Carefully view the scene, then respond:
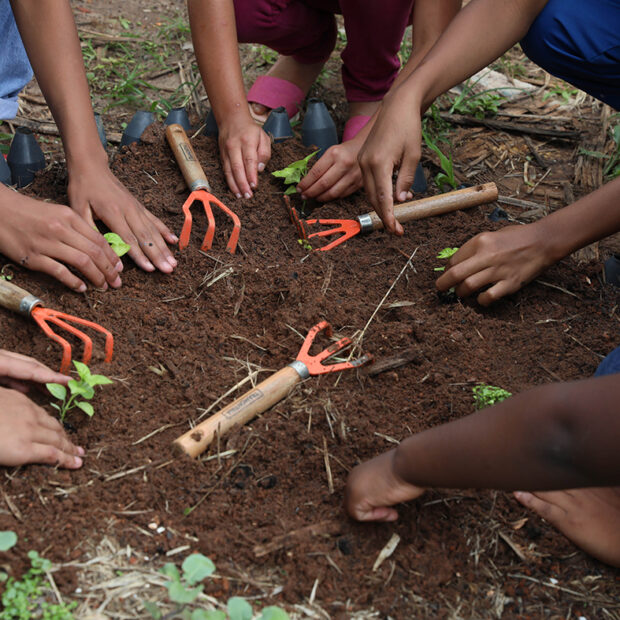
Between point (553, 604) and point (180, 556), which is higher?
point (180, 556)

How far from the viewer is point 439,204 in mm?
2879

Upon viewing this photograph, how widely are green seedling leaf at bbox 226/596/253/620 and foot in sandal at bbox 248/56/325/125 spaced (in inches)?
103

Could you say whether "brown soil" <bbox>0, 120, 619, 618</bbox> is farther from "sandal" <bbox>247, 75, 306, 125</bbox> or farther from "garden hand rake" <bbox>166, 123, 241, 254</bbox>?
"sandal" <bbox>247, 75, 306, 125</bbox>

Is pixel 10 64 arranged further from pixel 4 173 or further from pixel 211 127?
pixel 211 127

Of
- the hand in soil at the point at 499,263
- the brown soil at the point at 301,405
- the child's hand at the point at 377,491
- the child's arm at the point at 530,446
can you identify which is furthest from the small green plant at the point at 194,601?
the hand in soil at the point at 499,263

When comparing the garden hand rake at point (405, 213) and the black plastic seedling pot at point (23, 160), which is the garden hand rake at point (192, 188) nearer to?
the garden hand rake at point (405, 213)

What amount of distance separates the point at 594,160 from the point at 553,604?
8.61ft

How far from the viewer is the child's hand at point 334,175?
2830mm

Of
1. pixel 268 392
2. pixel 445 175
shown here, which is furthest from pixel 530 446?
pixel 445 175

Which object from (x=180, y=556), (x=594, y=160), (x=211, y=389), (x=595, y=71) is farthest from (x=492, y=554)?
(x=594, y=160)

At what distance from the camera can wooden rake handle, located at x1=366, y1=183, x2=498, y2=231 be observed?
9.20 ft

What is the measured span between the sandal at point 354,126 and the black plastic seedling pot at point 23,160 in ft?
4.91

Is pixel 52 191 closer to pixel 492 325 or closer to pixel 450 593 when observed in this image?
pixel 492 325

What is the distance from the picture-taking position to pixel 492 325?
2381 millimetres
